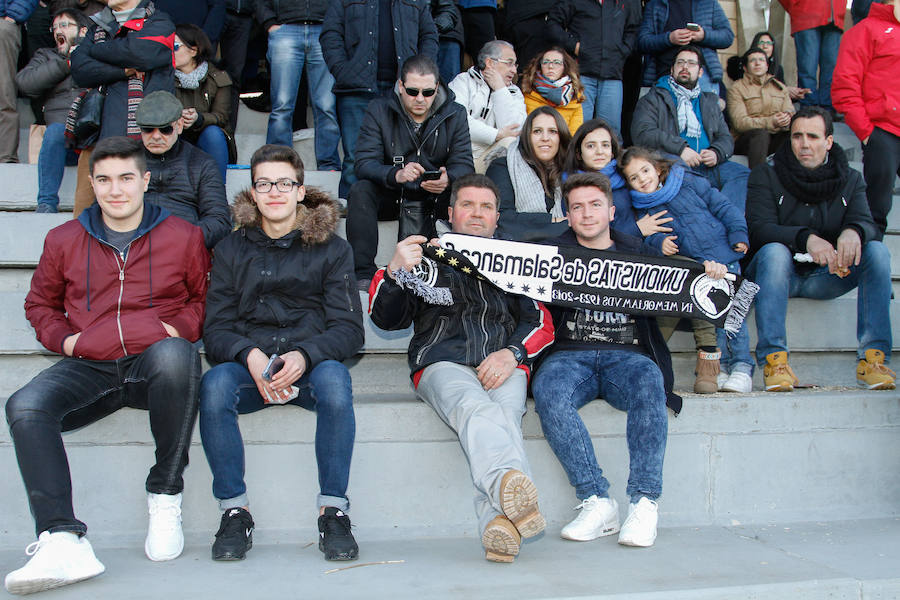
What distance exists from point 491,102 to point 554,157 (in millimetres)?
968

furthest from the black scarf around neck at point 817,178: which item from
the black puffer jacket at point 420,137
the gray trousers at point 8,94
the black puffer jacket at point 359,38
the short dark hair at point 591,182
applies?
the gray trousers at point 8,94

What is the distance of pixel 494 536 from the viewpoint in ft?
8.95

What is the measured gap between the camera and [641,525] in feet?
9.94

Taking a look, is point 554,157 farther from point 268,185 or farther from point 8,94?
point 8,94

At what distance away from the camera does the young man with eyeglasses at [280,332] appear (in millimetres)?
2908

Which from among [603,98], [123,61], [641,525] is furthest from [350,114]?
[641,525]

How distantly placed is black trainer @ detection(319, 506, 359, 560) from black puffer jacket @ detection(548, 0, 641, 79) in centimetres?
427

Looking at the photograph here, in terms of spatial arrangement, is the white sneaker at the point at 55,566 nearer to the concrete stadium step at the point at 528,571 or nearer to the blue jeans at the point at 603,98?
the concrete stadium step at the point at 528,571

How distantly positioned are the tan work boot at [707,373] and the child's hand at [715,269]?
417 millimetres

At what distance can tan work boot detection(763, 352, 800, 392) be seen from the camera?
3.89m

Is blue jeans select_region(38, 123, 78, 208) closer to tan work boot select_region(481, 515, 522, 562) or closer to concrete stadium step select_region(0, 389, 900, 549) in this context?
concrete stadium step select_region(0, 389, 900, 549)

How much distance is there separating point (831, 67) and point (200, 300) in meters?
6.05

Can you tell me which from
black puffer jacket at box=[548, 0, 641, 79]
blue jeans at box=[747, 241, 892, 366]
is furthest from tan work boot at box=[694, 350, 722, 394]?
black puffer jacket at box=[548, 0, 641, 79]

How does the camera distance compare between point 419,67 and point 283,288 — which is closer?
point 283,288
